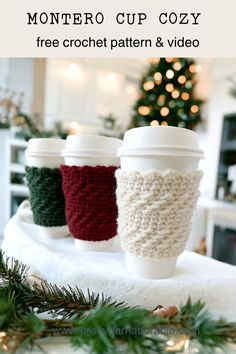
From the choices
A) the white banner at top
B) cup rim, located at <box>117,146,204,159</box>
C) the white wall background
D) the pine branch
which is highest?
the white wall background

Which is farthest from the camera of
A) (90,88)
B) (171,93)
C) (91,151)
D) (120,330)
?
(90,88)

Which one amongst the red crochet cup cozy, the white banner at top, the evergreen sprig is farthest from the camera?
the white banner at top

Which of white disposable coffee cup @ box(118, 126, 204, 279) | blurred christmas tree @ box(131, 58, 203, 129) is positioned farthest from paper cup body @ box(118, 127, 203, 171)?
blurred christmas tree @ box(131, 58, 203, 129)

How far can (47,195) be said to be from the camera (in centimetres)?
39

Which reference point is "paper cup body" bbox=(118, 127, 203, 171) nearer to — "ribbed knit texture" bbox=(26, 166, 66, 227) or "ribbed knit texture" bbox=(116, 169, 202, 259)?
"ribbed knit texture" bbox=(116, 169, 202, 259)

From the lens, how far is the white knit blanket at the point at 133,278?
0.28 metres

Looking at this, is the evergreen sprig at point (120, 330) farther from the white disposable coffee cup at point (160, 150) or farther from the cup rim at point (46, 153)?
the cup rim at point (46, 153)

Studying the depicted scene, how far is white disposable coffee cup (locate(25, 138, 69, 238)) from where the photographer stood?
0.40 metres

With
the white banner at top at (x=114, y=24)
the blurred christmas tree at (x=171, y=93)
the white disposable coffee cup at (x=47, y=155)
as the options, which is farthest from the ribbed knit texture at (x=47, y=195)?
the blurred christmas tree at (x=171, y=93)

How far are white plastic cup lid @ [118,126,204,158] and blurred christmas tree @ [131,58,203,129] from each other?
1.58 metres

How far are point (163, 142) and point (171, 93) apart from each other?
5.64 feet

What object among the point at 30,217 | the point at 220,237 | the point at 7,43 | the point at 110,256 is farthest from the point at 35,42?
the point at 220,237

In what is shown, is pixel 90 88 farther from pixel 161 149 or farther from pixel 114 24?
pixel 161 149

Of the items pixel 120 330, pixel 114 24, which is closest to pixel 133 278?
pixel 120 330
